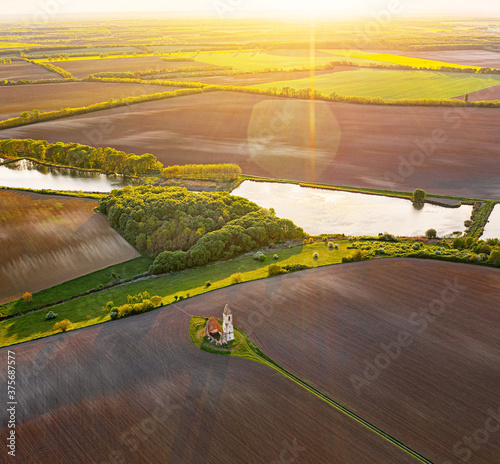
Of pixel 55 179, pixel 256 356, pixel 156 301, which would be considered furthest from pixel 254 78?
pixel 256 356

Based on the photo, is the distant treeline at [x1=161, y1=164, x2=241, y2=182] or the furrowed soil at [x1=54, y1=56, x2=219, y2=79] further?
the furrowed soil at [x1=54, y1=56, x2=219, y2=79]

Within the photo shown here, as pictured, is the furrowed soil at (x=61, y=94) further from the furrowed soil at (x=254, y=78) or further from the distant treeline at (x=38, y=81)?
the furrowed soil at (x=254, y=78)

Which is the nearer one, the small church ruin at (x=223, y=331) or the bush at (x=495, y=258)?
the small church ruin at (x=223, y=331)

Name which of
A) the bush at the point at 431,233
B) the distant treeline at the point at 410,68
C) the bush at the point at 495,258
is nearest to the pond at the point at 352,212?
the bush at the point at 431,233

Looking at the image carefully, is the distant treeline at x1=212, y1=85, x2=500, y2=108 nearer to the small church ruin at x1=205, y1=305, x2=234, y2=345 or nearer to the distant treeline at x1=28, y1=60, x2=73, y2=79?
the distant treeline at x1=28, y1=60, x2=73, y2=79

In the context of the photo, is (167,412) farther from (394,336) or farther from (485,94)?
(485,94)

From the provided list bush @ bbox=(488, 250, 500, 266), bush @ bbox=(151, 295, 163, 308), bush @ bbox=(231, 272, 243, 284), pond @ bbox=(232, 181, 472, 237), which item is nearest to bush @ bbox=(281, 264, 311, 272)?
bush @ bbox=(231, 272, 243, 284)
